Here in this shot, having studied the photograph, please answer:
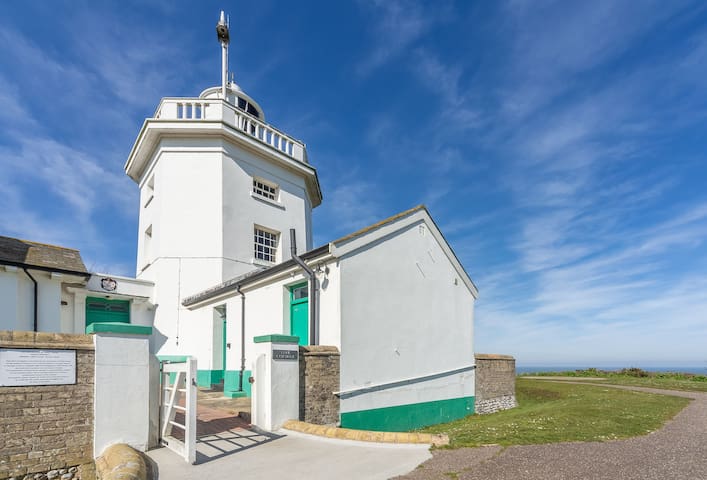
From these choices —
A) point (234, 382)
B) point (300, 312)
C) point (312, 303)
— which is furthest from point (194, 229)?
point (312, 303)

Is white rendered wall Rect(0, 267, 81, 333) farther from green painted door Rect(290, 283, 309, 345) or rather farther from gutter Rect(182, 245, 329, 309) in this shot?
green painted door Rect(290, 283, 309, 345)

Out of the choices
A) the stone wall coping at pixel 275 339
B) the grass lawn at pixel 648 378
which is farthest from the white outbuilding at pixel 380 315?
the grass lawn at pixel 648 378

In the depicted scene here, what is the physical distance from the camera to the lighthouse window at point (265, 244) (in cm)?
1745

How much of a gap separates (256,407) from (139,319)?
935 cm

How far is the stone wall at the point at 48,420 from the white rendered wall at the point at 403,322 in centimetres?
522

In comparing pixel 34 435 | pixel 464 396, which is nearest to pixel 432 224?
pixel 464 396

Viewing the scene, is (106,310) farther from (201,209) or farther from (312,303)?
(312,303)

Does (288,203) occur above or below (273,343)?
above

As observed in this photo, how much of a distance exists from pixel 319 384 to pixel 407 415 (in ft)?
10.9

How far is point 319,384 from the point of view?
9047 millimetres

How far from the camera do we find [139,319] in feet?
50.1

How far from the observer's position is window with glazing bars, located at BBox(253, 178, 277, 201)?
58.0 ft

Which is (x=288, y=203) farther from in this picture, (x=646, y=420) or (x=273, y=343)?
(x=646, y=420)

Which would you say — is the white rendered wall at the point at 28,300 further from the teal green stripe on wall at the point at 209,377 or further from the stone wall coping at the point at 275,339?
the stone wall coping at the point at 275,339
